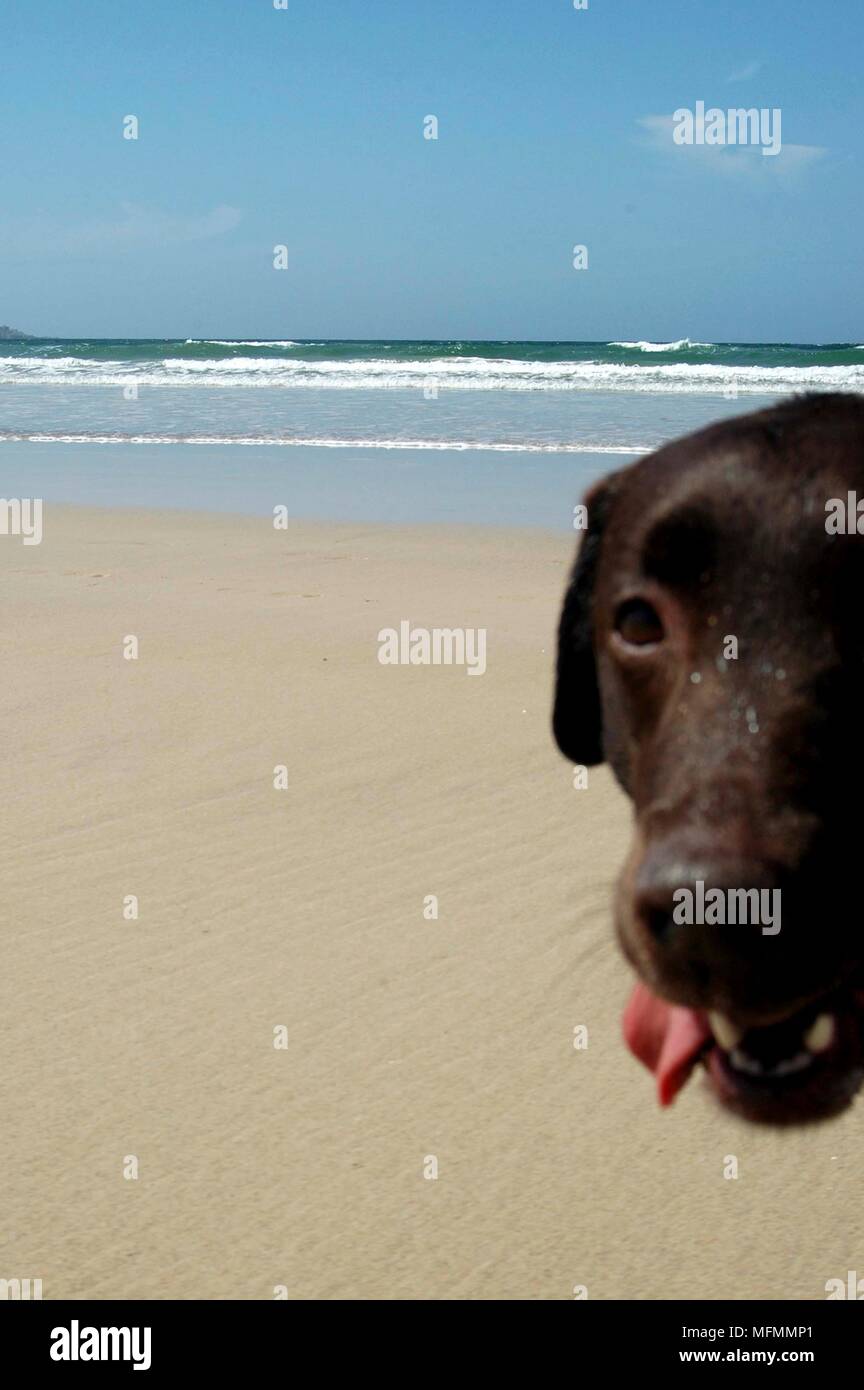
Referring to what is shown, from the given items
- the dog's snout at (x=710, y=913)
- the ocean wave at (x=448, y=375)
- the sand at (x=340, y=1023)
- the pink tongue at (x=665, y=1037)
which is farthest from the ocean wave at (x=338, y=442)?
the dog's snout at (x=710, y=913)

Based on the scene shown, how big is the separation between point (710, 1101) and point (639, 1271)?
3.58 ft

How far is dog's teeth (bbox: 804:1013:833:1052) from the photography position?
1973 mm

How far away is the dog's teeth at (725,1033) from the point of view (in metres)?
2.01

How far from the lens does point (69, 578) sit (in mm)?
9523

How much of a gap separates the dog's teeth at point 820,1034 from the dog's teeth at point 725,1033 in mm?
95

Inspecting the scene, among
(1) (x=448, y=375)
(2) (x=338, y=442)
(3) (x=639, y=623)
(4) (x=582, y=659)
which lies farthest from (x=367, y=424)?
(3) (x=639, y=623)

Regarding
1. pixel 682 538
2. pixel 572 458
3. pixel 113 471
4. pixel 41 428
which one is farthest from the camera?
pixel 41 428

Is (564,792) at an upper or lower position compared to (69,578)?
lower

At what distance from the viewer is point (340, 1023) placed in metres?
3.92

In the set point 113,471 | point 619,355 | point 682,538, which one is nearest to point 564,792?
point 682,538

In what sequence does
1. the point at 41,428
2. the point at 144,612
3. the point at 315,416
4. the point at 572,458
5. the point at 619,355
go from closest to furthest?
the point at 144,612, the point at 572,458, the point at 41,428, the point at 315,416, the point at 619,355

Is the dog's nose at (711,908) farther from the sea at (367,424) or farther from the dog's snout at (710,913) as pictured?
the sea at (367,424)

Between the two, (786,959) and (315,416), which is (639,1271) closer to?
(786,959)

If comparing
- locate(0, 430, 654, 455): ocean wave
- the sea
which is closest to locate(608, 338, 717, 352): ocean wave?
the sea
